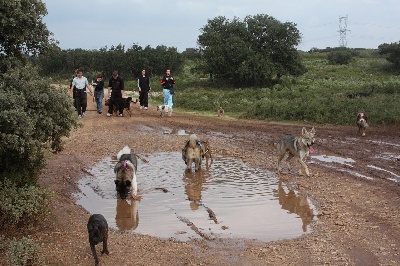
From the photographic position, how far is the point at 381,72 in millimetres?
51938

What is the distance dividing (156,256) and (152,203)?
2.84 metres

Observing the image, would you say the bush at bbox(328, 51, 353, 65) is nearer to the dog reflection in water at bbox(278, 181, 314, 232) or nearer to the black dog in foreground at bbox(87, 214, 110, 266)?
the dog reflection in water at bbox(278, 181, 314, 232)

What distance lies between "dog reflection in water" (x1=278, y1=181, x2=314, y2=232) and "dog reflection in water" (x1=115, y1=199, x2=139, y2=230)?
117 inches

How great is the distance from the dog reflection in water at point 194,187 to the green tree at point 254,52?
29.7 meters

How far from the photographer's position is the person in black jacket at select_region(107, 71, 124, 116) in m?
20.7

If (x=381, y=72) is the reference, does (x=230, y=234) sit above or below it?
below

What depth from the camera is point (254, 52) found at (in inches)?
1694

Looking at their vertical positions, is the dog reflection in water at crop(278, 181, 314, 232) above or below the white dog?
below

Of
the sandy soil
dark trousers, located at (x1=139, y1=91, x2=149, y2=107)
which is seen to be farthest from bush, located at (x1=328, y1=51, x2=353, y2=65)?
the sandy soil

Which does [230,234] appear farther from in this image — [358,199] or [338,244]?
[358,199]

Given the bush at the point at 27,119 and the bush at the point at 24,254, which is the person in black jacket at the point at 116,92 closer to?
the bush at the point at 27,119

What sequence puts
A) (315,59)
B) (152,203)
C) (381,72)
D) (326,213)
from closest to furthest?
(326,213) < (152,203) < (381,72) < (315,59)

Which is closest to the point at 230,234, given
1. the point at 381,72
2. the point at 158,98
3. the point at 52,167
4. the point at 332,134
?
the point at 52,167

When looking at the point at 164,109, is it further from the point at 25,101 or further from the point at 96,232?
the point at 96,232
